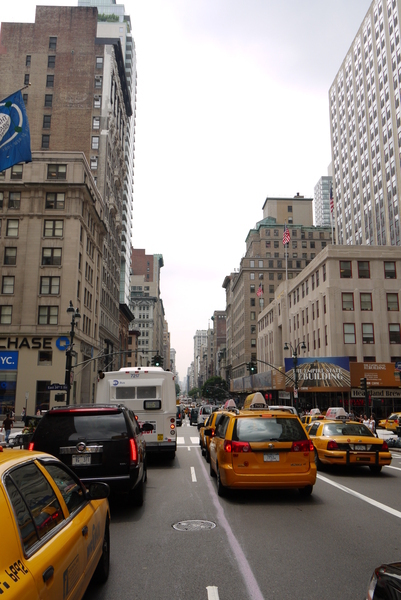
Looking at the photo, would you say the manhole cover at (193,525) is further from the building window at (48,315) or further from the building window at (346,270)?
the building window at (346,270)

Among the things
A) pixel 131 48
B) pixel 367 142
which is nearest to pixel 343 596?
pixel 367 142

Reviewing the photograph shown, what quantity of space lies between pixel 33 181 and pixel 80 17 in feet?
118

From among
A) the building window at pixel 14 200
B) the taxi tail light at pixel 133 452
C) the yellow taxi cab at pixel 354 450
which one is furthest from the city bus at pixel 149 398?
the building window at pixel 14 200

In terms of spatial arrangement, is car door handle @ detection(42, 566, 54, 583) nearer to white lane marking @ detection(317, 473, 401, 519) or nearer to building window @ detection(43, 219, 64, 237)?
white lane marking @ detection(317, 473, 401, 519)

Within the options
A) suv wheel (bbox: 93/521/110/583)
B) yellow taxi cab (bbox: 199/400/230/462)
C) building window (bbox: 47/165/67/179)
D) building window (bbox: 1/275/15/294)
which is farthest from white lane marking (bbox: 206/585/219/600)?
building window (bbox: 47/165/67/179)

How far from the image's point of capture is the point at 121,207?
91.8 meters

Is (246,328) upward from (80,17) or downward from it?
downward

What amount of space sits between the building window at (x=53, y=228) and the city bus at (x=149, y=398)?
131 ft

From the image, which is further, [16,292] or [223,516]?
[16,292]

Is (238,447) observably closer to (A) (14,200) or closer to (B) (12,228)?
(B) (12,228)

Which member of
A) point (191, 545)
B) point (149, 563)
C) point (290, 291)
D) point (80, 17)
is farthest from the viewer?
point (80, 17)

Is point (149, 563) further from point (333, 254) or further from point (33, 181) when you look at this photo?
point (33, 181)

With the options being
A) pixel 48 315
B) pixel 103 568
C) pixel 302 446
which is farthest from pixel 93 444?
pixel 48 315

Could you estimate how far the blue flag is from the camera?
52.0ft
